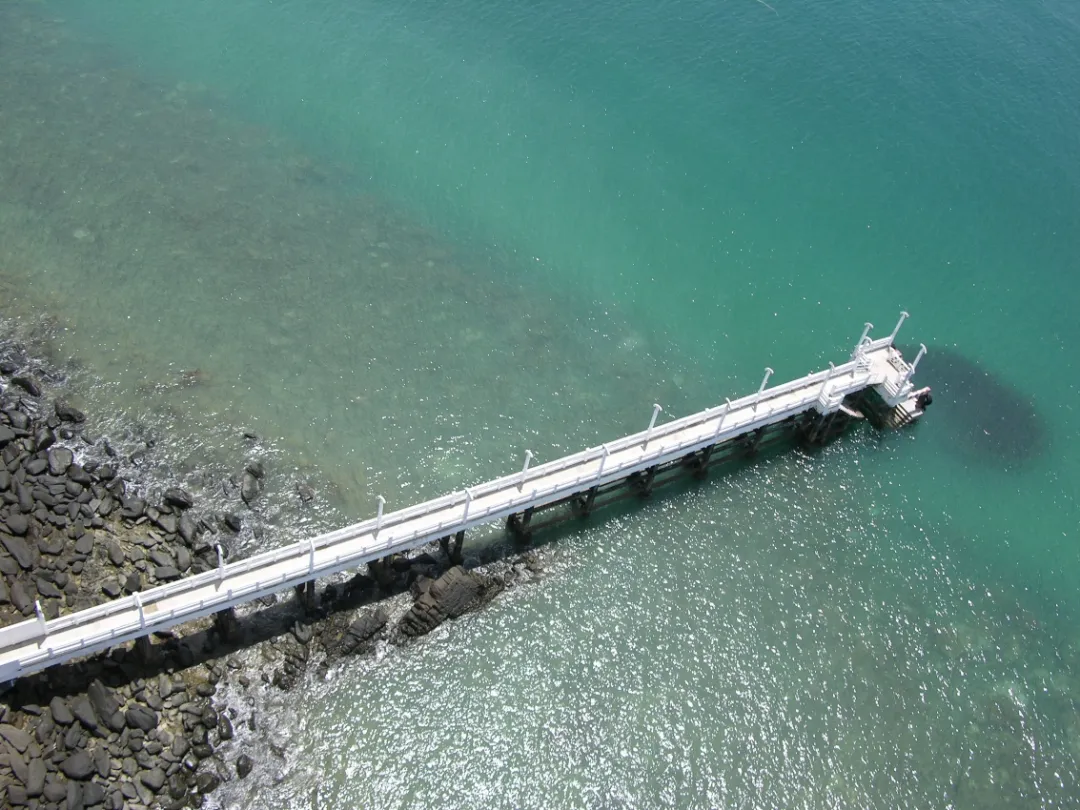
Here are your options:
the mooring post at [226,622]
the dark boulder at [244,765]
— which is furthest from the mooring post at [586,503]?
the dark boulder at [244,765]

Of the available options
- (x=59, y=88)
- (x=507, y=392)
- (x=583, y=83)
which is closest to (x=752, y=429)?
(x=507, y=392)

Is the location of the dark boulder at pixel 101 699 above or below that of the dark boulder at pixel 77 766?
above

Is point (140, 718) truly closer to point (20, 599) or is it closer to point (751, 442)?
point (20, 599)

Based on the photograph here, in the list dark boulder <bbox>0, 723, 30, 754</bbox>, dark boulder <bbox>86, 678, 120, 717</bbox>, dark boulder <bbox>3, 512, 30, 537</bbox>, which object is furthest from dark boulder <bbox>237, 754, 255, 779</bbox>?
dark boulder <bbox>3, 512, 30, 537</bbox>

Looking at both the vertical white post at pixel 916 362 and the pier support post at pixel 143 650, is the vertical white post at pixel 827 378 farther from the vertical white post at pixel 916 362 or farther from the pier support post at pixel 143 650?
the pier support post at pixel 143 650

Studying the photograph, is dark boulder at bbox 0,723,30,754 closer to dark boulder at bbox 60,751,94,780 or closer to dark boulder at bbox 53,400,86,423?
dark boulder at bbox 60,751,94,780

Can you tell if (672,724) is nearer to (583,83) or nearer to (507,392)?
(507,392)

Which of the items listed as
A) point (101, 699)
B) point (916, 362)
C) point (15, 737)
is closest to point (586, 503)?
point (916, 362)

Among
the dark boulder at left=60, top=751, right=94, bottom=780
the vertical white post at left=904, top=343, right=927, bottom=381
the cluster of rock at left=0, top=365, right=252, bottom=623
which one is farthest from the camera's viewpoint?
the vertical white post at left=904, top=343, right=927, bottom=381
